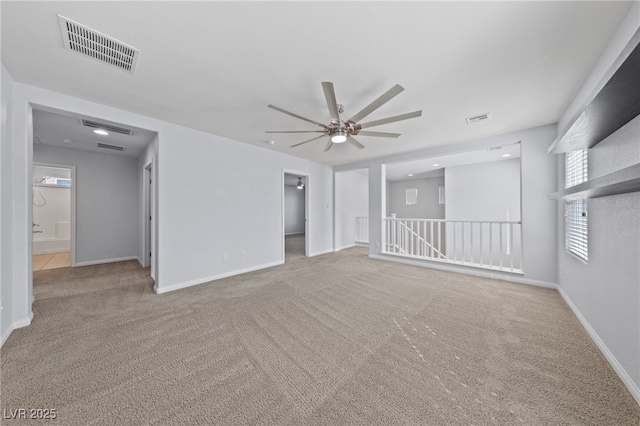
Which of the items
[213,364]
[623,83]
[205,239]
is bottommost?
[213,364]

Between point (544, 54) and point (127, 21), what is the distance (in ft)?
10.4

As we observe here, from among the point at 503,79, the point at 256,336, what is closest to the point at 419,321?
the point at 256,336

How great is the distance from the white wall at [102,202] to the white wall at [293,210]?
5.47 metres

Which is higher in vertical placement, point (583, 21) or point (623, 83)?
point (583, 21)

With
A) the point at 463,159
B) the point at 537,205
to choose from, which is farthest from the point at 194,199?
the point at 463,159

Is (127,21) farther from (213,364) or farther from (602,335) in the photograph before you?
(602,335)

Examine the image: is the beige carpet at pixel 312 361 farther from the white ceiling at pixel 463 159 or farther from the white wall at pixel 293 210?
the white wall at pixel 293 210

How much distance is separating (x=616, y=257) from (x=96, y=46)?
4295 mm

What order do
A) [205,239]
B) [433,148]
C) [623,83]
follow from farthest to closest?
[433,148]
[205,239]
[623,83]

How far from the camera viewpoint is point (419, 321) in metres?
2.28

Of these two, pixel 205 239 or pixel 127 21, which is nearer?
pixel 127 21

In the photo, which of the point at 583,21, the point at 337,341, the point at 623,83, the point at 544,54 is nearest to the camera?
the point at 623,83

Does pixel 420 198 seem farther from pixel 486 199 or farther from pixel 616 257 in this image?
pixel 616 257

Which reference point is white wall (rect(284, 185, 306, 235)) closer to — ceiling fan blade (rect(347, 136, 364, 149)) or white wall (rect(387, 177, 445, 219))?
white wall (rect(387, 177, 445, 219))
